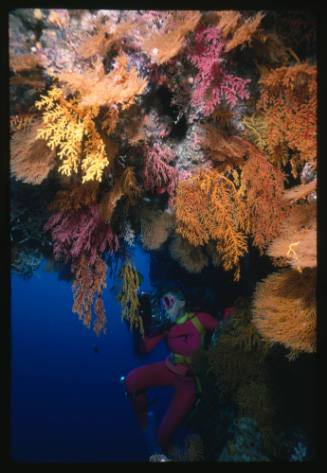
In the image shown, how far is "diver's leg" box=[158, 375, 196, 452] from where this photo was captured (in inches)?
295

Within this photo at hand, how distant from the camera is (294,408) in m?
4.27

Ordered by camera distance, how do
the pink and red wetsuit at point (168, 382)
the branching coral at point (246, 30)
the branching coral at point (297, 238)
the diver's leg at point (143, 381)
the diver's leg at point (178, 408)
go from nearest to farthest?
the branching coral at point (246, 30) → the branching coral at point (297, 238) → the pink and red wetsuit at point (168, 382) → the diver's leg at point (178, 408) → the diver's leg at point (143, 381)

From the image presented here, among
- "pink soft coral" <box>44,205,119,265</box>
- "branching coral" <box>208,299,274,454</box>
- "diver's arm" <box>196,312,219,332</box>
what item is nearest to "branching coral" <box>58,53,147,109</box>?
"pink soft coral" <box>44,205,119,265</box>

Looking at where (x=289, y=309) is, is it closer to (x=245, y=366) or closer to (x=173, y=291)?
(x=245, y=366)

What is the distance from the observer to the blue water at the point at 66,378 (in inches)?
2200

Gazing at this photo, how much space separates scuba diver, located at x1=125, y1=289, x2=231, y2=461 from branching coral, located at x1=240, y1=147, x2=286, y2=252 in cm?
382

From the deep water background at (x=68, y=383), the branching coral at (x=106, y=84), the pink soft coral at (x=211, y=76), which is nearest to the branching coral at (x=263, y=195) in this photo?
the pink soft coral at (x=211, y=76)

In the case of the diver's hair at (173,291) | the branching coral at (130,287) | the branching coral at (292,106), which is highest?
the branching coral at (292,106)

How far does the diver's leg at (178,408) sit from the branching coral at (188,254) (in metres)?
4.24

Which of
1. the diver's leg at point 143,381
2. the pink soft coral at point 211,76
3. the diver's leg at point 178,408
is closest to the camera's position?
the pink soft coral at point 211,76

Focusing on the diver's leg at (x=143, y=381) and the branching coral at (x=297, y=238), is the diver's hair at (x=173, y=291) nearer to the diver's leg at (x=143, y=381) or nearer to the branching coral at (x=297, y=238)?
the diver's leg at (x=143, y=381)

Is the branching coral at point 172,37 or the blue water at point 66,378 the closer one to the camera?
the branching coral at point 172,37

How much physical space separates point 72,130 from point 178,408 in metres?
7.35

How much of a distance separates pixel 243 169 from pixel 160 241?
142 centimetres
